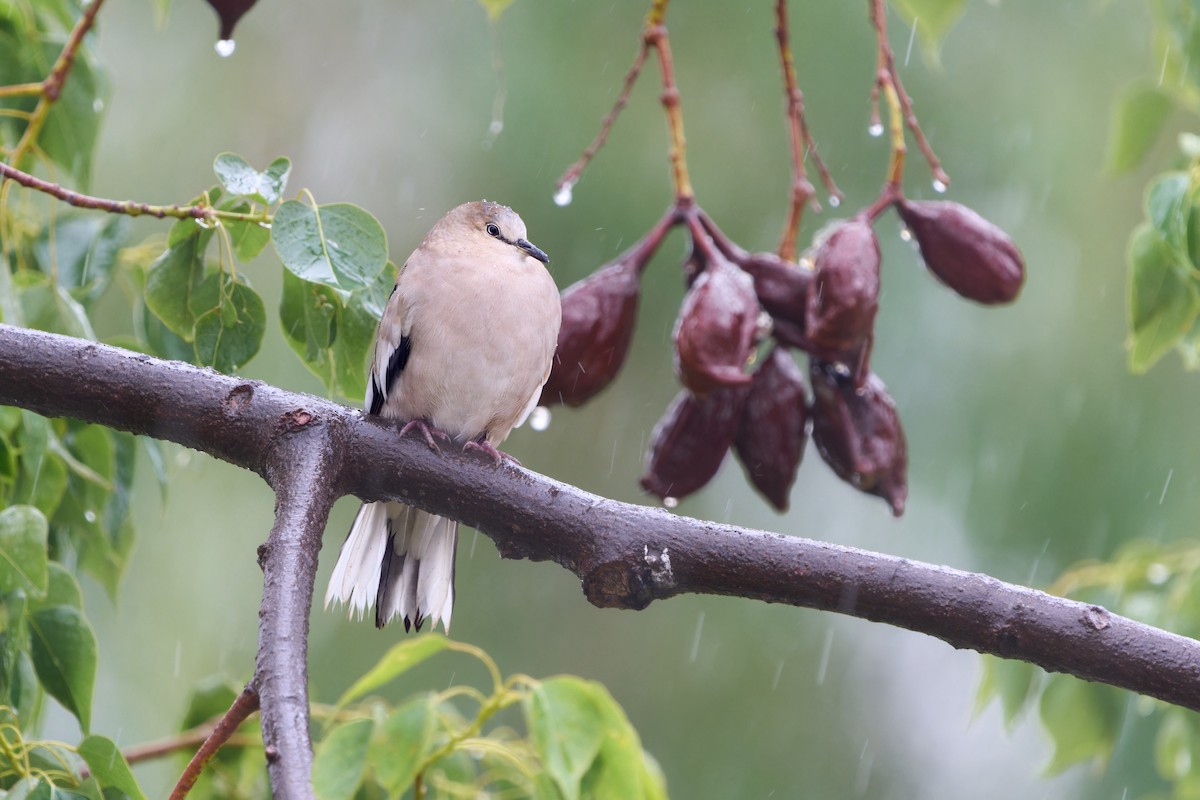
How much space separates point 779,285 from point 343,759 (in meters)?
0.88

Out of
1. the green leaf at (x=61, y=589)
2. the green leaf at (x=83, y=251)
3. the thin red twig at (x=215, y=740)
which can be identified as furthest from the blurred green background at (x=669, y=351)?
the thin red twig at (x=215, y=740)

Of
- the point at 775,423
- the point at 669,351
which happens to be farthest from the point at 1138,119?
the point at 669,351

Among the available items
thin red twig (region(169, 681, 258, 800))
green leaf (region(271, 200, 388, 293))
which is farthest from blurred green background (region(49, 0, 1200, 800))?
thin red twig (region(169, 681, 258, 800))

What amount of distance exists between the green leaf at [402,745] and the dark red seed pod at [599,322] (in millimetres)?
520

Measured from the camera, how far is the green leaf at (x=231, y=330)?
1594mm

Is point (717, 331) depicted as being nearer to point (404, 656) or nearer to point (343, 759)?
point (404, 656)

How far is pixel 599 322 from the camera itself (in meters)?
1.84

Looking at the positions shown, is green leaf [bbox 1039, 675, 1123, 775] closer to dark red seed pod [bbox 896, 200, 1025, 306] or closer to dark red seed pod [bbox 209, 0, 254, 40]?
dark red seed pod [bbox 896, 200, 1025, 306]

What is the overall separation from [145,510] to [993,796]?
141 inches

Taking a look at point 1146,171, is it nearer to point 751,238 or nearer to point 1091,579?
point 751,238

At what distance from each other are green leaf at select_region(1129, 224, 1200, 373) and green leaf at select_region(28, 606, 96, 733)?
4.99 feet

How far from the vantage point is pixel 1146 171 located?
512 cm

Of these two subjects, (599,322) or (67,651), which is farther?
(599,322)

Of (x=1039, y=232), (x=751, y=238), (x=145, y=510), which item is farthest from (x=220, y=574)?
(x=1039, y=232)
